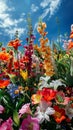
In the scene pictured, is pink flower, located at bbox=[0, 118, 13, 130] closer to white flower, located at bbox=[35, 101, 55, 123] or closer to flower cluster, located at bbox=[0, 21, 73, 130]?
flower cluster, located at bbox=[0, 21, 73, 130]

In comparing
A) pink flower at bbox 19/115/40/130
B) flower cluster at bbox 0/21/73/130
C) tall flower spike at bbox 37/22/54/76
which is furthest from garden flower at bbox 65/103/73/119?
tall flower spike at bbox 37/22/54/76

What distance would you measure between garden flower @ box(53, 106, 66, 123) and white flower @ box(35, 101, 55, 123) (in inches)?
2.4

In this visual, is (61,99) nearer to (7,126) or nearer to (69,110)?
(69,110)

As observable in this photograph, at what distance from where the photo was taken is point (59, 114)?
298cm

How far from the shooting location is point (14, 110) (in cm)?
295

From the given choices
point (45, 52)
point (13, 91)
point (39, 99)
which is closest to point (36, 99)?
point (39, 99)

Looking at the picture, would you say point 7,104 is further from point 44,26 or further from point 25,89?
point 44,26

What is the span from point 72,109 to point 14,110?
50 centimetres

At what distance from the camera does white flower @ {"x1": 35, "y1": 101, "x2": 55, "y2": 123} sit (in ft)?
9.43

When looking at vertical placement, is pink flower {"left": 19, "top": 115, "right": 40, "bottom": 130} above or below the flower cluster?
below

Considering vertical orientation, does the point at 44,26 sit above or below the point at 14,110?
above

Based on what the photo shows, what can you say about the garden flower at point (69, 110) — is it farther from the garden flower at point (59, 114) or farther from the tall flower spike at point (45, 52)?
the tall flower spike at point (45, 52)

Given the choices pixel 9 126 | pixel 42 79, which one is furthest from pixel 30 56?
pixel 9 126

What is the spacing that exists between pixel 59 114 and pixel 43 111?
14 centimetres
